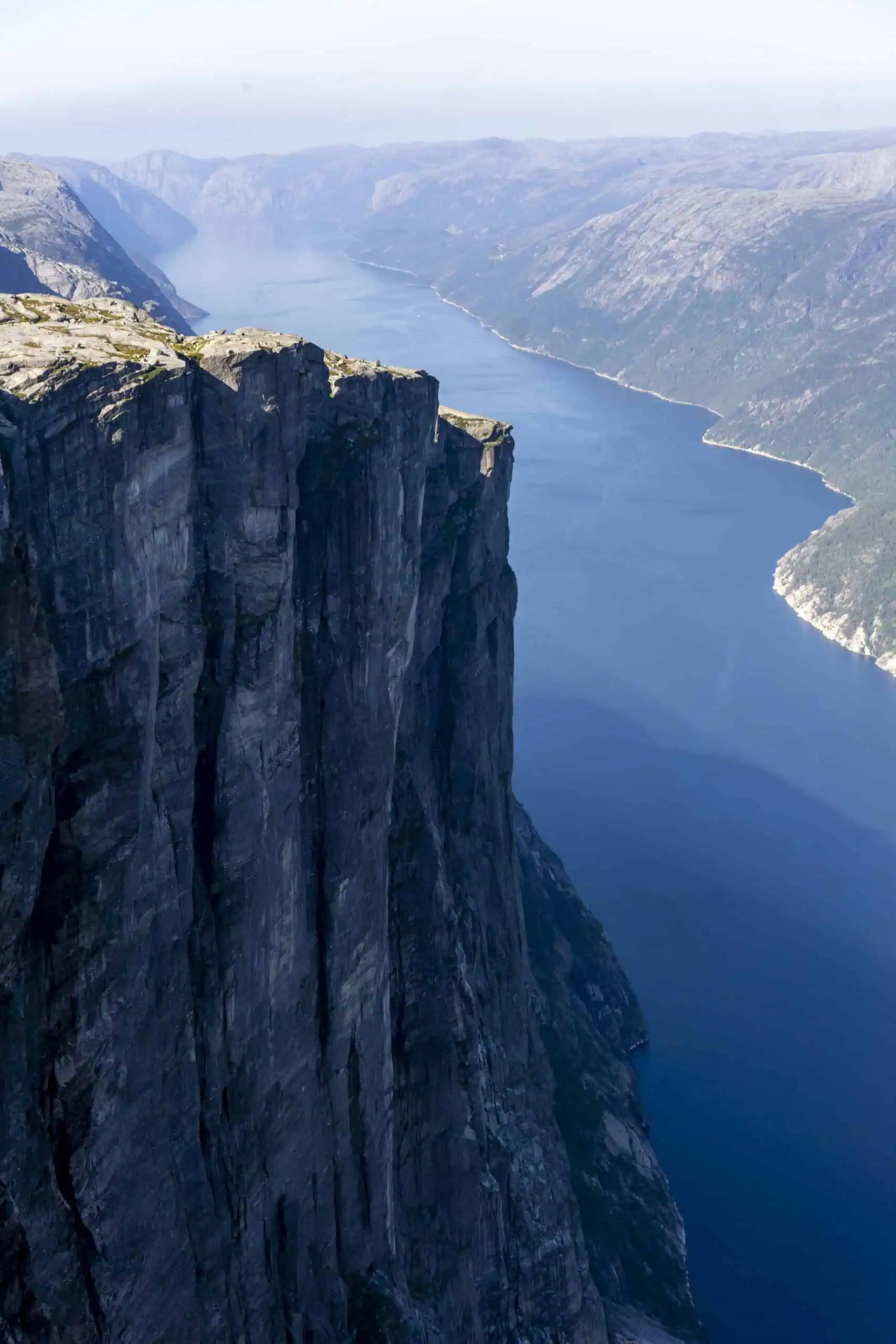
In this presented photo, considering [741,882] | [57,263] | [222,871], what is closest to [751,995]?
[741,882]

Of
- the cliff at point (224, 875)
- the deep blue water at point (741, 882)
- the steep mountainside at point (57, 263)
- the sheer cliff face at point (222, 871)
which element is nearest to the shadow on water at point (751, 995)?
the deep blue water at point (741, 882)

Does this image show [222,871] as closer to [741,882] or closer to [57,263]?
[741,882]

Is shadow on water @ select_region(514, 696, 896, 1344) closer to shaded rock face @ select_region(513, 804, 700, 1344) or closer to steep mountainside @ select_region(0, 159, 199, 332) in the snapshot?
shaded rock face @ select_region(513, 804, 700, 1344)

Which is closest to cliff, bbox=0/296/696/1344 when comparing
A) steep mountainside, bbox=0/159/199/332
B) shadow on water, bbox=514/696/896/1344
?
shadow on water, bbox=514/696/896/1344

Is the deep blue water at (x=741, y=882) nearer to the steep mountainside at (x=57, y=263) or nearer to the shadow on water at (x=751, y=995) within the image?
the shadow on water at (x=751, y=995)

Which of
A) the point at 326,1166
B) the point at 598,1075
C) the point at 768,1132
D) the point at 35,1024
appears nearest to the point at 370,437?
the point at 35,1024
